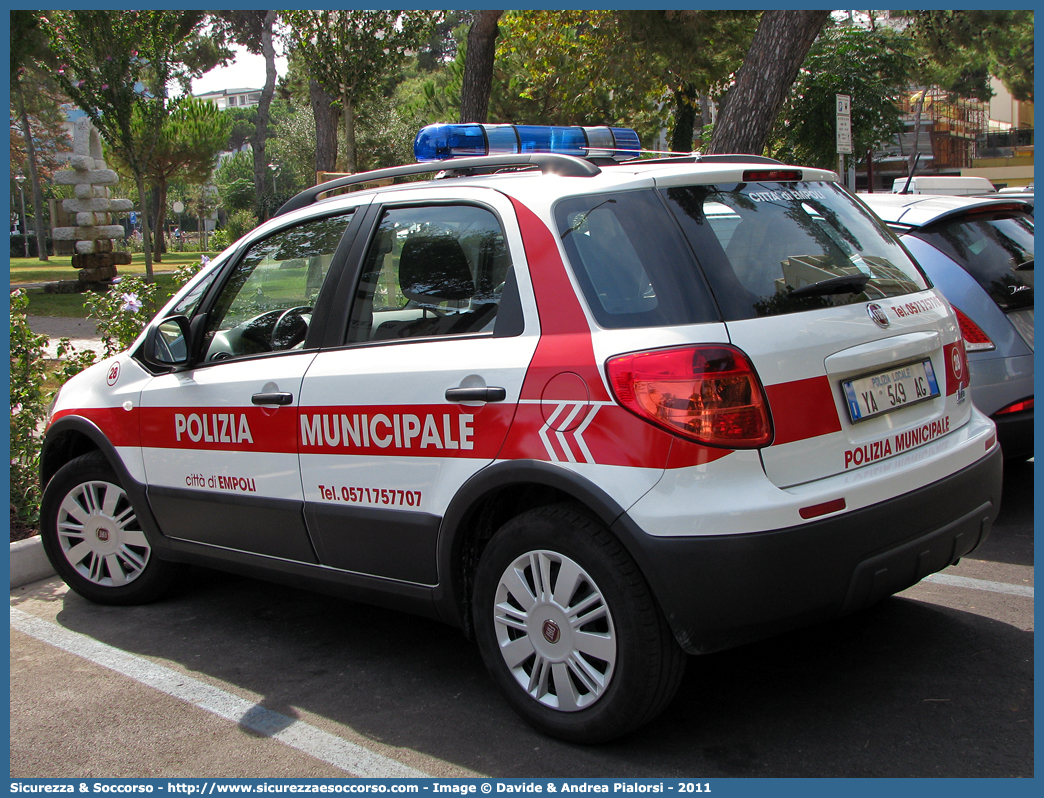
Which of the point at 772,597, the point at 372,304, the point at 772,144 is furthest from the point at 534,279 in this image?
the point at 772,144

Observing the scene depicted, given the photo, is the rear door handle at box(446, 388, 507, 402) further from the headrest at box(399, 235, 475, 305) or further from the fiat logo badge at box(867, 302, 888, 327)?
the fiat logo badge at box(867, 302, 888, 327)

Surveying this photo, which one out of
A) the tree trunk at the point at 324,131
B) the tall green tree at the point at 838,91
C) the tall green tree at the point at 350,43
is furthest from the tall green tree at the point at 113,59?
the tall green tree at the point at 838,91

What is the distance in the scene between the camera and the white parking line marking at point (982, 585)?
164 inches

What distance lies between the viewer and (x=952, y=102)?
5638 centimetres

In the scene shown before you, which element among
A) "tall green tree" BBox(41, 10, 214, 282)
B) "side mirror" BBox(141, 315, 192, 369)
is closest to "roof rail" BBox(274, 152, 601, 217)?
"side mirror" BBox(141, 315, 192, 369)

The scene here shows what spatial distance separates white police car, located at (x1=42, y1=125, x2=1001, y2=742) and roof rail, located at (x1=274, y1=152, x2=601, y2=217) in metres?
0.01

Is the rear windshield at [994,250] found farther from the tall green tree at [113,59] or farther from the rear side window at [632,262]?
the tall green tree at [113,59]

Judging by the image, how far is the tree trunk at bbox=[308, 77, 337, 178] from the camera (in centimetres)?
2503

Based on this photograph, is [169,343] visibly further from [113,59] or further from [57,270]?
[57,270]

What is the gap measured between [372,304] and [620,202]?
105 cm

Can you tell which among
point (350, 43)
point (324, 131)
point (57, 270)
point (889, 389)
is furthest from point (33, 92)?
point (889, 389)

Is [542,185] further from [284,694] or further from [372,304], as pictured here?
[284,694]

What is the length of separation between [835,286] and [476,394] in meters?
1.15

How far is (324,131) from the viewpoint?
83.5 feet
